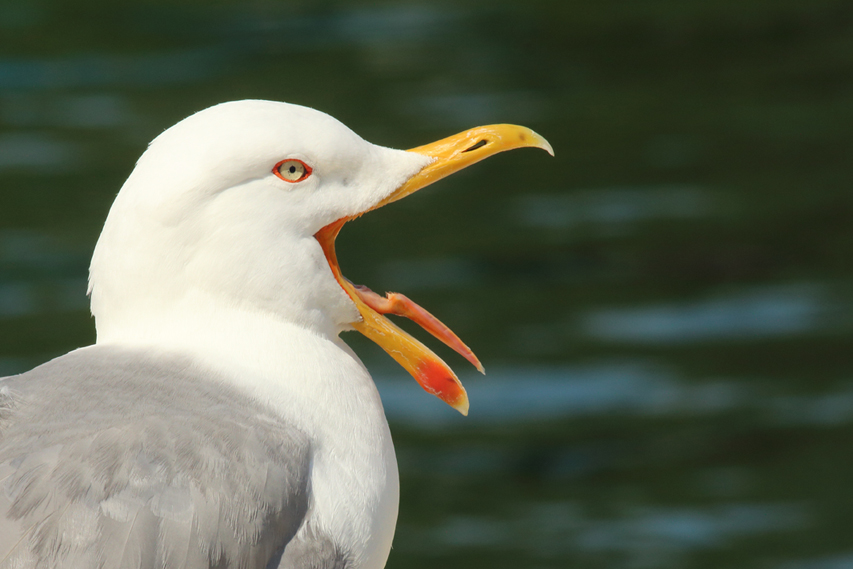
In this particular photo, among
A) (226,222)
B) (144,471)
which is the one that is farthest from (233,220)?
(144,471)

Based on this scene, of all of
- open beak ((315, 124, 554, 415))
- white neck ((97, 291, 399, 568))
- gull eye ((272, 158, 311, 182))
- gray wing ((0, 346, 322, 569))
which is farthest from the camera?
open beak ((315, 124, 554, 415))

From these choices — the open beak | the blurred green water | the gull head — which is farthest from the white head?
the blurred green water

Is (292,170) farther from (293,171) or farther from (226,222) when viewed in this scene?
(226,222)

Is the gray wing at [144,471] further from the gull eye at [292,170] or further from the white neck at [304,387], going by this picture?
the gull eye at [292,170]

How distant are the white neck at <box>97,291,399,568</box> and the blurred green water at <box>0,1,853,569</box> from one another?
18.0 ft

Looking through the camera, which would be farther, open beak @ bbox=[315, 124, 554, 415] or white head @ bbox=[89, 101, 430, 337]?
open beak @ bbox=[315, 124, 554, 415]

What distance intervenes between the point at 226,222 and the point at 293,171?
0.24 m

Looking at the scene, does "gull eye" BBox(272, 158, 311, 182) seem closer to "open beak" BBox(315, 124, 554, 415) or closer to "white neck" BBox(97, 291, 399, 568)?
"open beak" BBox(315, 124, 554, 415)

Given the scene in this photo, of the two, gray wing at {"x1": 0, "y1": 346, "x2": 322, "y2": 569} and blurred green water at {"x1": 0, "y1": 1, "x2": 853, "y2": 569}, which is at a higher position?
blurred green water at {"x1": 0, "y1": 1, "x2": 853, "y2": 569}

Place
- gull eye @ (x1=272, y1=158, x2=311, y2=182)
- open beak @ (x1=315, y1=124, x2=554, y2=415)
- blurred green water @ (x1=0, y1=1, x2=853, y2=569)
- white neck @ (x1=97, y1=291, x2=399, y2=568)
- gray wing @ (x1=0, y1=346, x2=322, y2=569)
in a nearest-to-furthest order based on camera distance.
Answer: gray wing @ (x1=0, y1=346, x2=322, y2=569)
white neck @ (x1=97, y1=291, x2=399, y2=568)
gull eye @ (x1=272, y1=158, x2=311, y2=182)
open beak @ (x1=315, y1=124, x2=554, y2=415)
blurred green water @ (x1=0, y1=1, x2=853, y2=569)

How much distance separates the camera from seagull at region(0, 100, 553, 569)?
277 cm

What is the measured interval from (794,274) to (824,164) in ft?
6.20

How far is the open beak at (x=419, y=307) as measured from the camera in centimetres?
347

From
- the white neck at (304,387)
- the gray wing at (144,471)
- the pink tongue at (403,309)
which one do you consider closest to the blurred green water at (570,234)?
the pink tongue at (403,309)
